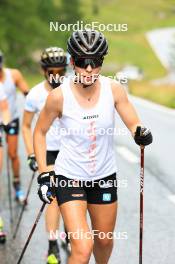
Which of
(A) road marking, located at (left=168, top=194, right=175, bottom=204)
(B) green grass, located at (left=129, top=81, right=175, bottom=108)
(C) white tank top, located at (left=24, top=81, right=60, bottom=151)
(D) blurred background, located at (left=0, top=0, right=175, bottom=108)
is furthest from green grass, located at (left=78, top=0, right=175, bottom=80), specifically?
(C) white tank top, located at (left=24, top=81, right=60, bottom=151)

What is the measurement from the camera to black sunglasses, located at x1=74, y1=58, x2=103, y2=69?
489 centimetres

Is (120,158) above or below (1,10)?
below

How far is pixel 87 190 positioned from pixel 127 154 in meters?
7.38

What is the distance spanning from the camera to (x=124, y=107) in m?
5.00

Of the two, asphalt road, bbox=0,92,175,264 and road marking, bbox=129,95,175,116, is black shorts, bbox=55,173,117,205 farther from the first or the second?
road marking, bbox=129,95,175,116

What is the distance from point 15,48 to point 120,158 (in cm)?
7668

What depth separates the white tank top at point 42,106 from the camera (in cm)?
670

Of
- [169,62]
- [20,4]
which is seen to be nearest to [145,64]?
[169,62]

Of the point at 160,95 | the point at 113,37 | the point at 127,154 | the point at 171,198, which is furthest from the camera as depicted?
the point at 113,37

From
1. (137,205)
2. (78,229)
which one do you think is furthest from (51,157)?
(137,205)

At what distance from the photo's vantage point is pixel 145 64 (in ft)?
387

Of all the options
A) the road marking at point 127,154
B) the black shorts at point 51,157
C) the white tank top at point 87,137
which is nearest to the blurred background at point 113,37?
the road marking at point 127,154

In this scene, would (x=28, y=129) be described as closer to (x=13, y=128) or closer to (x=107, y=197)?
(x=13, y=128)

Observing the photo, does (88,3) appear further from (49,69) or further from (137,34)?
(49,69)
